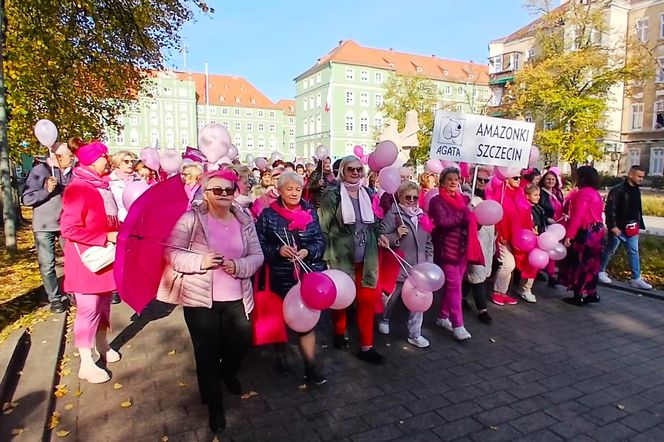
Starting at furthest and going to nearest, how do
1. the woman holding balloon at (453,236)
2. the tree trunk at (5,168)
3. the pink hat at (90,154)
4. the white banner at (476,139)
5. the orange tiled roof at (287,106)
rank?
the orange tiled roof at (287,106), the tree trunk at (5,168), the white banner at (476,139), the woman holding balloon at (453,236), the pink hat at (90,154)

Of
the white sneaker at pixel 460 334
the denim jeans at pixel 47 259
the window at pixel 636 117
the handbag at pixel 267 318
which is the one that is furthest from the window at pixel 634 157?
the denim jeans at pixel 47 259

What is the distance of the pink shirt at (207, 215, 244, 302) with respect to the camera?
3.23 metres

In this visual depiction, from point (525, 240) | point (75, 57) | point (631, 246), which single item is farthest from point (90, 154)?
point (75, 57)

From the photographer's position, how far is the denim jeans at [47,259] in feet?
17.9

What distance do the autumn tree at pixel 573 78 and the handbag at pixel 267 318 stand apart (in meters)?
27.0

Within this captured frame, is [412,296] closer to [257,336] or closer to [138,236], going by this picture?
[257,336]

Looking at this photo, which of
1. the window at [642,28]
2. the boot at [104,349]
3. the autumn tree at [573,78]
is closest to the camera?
the boot at [104,349]

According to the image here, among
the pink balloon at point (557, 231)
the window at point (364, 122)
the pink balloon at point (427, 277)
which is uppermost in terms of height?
the window at point (364, 122)

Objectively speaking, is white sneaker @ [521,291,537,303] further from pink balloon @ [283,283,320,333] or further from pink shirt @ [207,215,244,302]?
pink shirt @ [207,215,244,302]

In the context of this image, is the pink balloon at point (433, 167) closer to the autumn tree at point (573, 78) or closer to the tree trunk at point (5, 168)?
the tree trunk at point (5, 168)

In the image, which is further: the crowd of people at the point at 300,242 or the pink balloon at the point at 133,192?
the pink balloon at the point at 133,192

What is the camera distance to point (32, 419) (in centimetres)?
331

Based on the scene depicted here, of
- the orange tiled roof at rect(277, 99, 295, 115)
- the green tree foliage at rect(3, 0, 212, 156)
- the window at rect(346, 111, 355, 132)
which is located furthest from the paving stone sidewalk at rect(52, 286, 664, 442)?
the orange tiled roof at rect(277, 99, 295, 115)

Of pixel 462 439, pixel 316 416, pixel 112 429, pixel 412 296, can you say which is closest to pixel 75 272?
pixel 112 429
